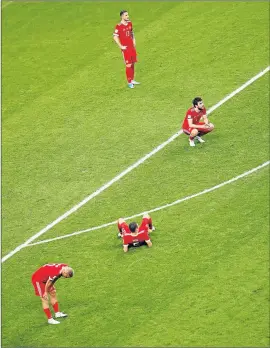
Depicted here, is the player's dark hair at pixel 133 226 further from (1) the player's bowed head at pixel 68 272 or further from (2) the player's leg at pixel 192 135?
(2) the player's leg at pixel 192 135

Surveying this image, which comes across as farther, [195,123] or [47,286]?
[195,123]

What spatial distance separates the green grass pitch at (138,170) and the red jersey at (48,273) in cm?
79

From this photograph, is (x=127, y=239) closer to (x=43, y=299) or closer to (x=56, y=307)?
(x=56, y=307)

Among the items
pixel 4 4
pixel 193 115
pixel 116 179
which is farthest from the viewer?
pixel 4 4

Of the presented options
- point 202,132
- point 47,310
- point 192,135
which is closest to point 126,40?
point 202,132

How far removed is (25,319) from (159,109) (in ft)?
32.4

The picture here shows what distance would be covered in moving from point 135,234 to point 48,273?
2.62m

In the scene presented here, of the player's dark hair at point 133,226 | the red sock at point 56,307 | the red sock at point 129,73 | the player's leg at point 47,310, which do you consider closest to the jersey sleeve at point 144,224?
the player's dark hair at point 133,226

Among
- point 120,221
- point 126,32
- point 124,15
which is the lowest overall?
point 120,221

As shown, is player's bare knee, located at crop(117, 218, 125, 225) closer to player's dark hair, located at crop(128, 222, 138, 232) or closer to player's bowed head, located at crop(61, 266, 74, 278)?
player's dark hair, located at crop(128, 222, 138, 232)

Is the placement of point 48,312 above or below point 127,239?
below

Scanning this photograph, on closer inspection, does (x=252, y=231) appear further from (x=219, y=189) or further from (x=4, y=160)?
(x=4, y=160)

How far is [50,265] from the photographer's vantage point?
2572cm

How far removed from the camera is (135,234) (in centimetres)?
2747
